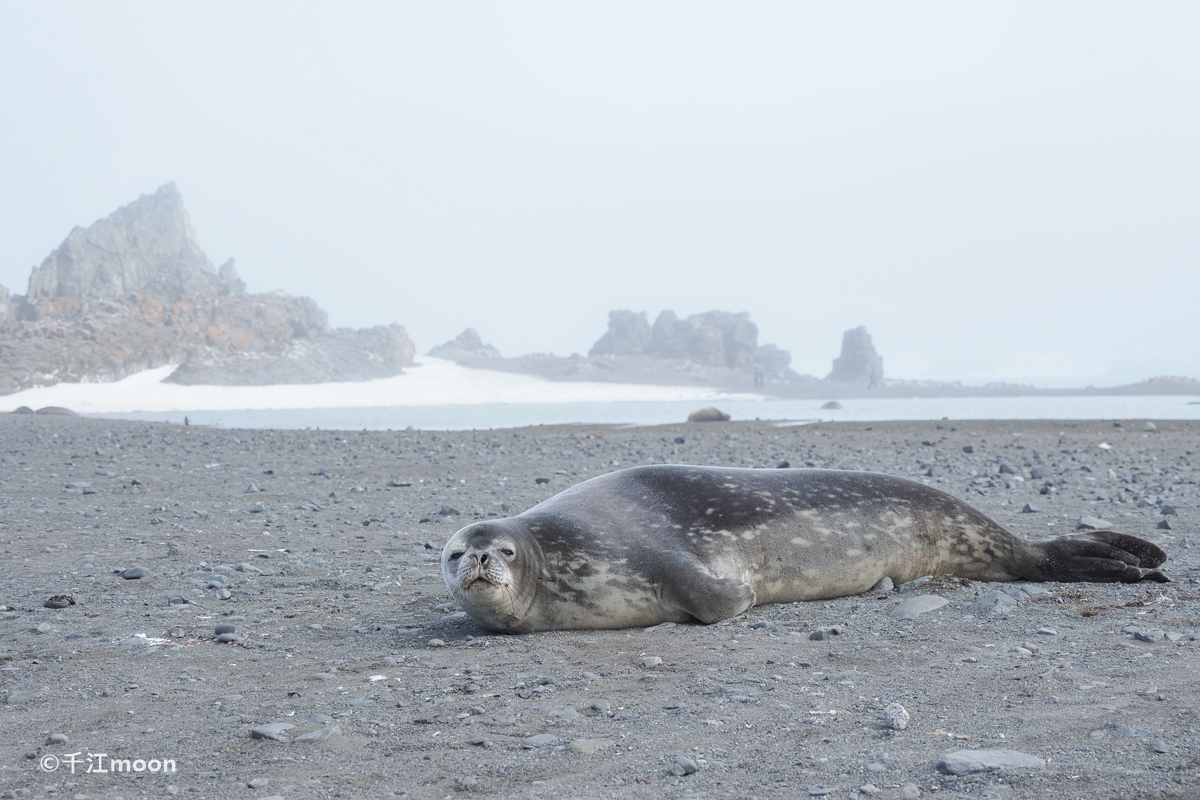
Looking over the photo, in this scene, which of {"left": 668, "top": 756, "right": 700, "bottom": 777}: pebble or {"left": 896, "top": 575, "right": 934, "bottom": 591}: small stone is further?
{"left": 896, "top": 575, "right": 934, "bottom": 591}: small stone

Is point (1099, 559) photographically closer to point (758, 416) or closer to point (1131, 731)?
point (1131, 731)

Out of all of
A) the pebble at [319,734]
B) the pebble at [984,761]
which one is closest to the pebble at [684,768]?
the pebble at [984,761]

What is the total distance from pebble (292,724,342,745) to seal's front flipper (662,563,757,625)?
169 cm

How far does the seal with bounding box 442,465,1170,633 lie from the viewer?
3.84 m

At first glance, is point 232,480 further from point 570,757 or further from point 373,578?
point 570,757

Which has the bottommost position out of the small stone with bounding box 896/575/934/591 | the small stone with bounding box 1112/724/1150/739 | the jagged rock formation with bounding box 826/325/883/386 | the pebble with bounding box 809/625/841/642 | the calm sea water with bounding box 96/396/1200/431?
the pebble with bounding box 809/625/841/642

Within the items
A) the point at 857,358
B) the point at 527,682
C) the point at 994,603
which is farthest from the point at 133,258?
the point at 994,603

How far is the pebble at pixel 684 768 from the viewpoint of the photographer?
2.17 metres

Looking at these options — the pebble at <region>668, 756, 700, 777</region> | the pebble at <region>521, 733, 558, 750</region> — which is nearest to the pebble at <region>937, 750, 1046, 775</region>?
the pebble at <region>668, 756, 700, 777</region>

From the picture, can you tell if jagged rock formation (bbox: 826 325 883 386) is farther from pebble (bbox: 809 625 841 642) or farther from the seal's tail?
pebble (bbox: 809 625 841 642)

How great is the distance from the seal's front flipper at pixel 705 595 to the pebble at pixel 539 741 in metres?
1.46

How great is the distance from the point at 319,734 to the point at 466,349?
88.1 meters

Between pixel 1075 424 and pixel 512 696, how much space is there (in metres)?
16.1

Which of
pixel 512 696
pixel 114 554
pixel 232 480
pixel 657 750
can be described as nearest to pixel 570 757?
pixel 657 750
